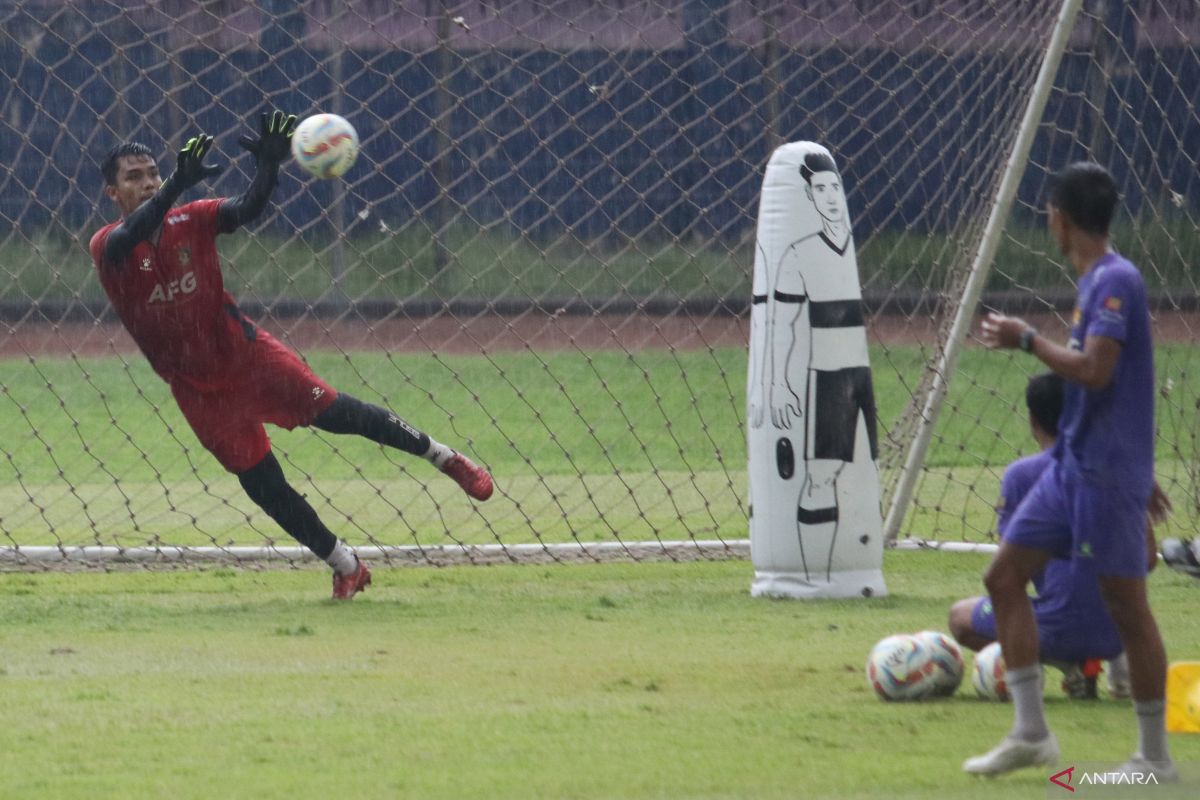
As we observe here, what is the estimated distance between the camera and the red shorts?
6.89 m

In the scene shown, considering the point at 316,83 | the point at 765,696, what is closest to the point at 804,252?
the point at 765,696

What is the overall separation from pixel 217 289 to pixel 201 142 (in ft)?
2.22

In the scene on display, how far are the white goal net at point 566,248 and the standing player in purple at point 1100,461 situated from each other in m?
3.93

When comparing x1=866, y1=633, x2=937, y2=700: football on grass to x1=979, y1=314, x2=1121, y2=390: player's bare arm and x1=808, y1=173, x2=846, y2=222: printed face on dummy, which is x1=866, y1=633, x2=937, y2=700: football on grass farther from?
x1=808, y1=173, x2=846, y2=222: printed face on dummy

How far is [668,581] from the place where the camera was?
A: 7398mm

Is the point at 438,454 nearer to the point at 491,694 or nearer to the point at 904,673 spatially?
the point at 491,694

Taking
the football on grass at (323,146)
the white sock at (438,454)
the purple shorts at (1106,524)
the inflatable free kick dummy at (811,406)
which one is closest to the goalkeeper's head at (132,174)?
the football on grass at (323,146)

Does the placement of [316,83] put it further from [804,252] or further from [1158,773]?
[1158,773]

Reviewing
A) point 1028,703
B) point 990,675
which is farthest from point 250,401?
point 1028,703

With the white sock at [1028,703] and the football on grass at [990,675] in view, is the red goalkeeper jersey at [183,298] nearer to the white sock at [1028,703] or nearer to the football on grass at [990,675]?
the football on grass at [990,675]

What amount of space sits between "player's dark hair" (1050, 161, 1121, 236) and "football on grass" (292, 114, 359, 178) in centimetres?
344

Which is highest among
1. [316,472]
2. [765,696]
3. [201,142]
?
[201,142]

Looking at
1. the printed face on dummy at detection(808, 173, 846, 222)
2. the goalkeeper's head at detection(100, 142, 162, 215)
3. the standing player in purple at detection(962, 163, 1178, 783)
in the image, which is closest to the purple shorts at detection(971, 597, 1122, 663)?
the standing player in purple at detection(962, 163, 1178, 783)

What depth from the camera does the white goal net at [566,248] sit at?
912cm
